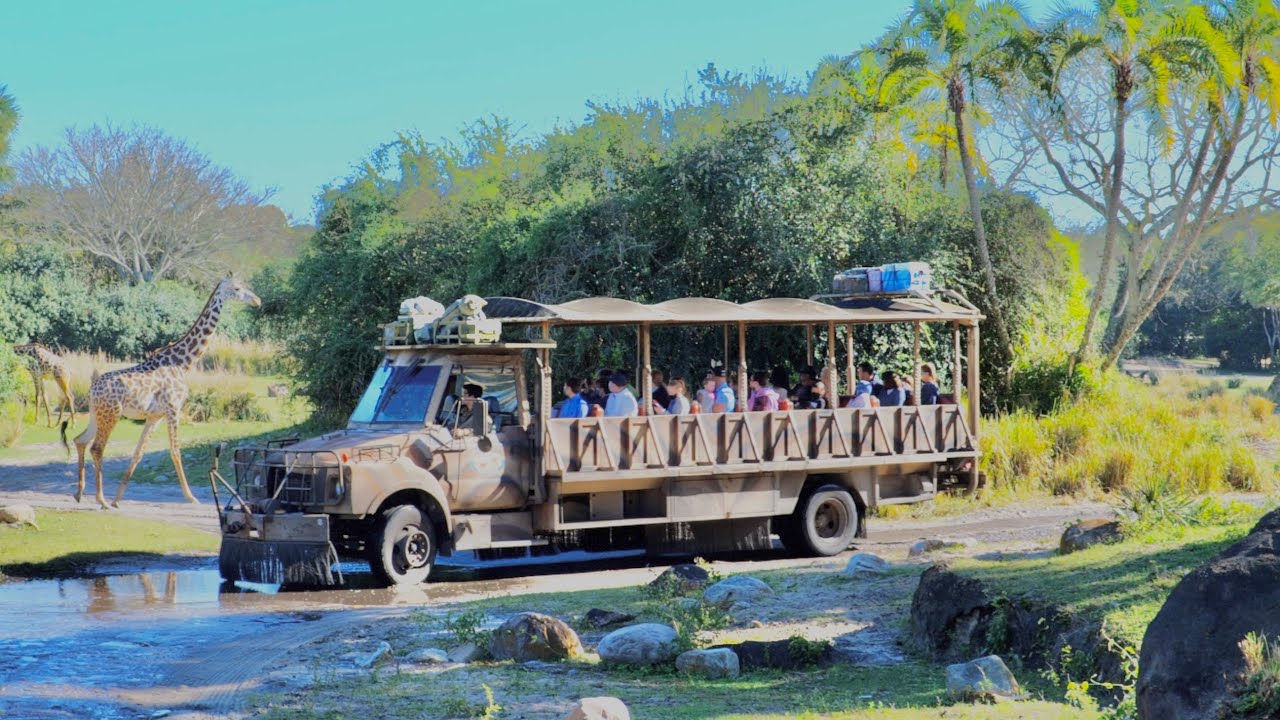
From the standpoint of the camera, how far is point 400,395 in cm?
1478

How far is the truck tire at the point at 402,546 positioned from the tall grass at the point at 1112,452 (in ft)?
32.6

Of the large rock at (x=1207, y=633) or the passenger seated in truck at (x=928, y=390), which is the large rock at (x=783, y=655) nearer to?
the large rock at (x=1207, y=633)

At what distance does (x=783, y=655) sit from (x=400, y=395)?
21.2 ft

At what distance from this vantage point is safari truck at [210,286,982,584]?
45.1 feet

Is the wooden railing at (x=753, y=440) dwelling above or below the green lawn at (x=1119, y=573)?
above

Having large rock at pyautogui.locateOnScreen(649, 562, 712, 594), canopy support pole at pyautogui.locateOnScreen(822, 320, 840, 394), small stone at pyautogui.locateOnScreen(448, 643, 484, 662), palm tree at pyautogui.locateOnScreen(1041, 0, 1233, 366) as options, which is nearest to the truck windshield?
large rock at pyautogui.locateOnScreen(649, 562, 712, 594)

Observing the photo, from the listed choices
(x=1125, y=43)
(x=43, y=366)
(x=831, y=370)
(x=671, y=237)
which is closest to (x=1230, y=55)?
(x=1125, y=43)

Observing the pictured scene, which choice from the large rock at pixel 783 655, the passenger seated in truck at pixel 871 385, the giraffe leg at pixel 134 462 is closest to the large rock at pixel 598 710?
the large rock at pixel 783 655

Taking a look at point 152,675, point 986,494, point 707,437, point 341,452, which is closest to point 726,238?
point 986,494

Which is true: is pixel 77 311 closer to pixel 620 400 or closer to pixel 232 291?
pixel 232 291

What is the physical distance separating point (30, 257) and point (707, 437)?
126ft

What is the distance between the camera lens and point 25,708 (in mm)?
8930

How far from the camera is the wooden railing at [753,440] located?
48.8 feet

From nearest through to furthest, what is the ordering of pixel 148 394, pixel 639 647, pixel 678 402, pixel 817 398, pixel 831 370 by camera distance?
pixel 639 647 < pixel 678 402 < pixel 817 398 < pixel 831 370 < pixel 148 394
